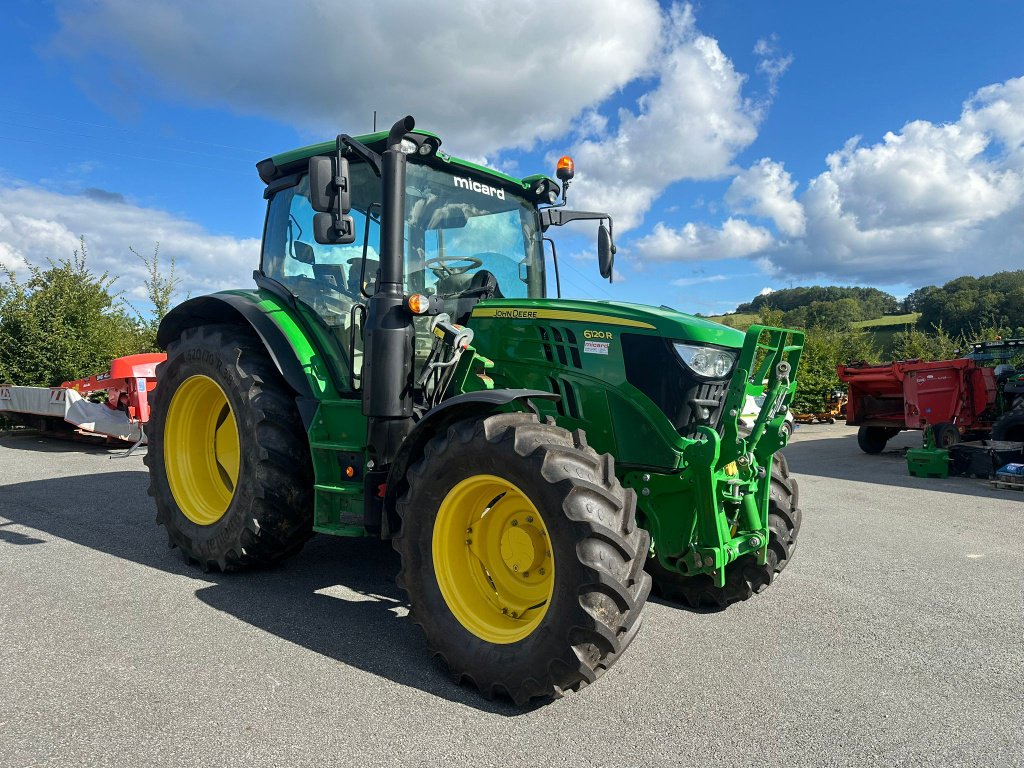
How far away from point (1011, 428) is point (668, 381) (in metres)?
8.81

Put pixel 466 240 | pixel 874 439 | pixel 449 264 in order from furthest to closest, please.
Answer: pixel 874 439 < pixel 466 240 < pixel 449 264

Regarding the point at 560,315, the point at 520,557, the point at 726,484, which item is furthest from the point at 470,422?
the point at 726,484

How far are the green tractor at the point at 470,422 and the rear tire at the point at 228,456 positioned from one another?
0.05 feet

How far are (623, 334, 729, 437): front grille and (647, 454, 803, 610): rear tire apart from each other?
90 centimetres

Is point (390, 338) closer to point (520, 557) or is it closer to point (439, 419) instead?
point (439, 419)

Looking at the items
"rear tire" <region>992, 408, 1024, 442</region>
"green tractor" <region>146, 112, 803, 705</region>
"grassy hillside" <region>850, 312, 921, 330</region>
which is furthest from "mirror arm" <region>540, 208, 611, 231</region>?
"grassy hillside" <region>850, 312, 921, 330</region>

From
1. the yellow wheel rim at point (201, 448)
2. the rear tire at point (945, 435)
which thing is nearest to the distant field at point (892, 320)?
the rear tire at point (945, 435)

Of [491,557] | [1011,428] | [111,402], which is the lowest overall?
[491,557]

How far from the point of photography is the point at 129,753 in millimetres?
2477

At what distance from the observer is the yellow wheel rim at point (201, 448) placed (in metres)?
4.91

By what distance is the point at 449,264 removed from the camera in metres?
4.21

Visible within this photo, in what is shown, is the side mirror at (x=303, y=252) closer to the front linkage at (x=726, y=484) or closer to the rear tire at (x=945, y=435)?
the front linkage at (x=726, y=484)

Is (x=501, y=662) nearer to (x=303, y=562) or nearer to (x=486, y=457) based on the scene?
(x=486, y=457)

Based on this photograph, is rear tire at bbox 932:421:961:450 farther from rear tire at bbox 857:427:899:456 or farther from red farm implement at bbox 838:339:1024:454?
rear tire at bbox 857:427:899:456
